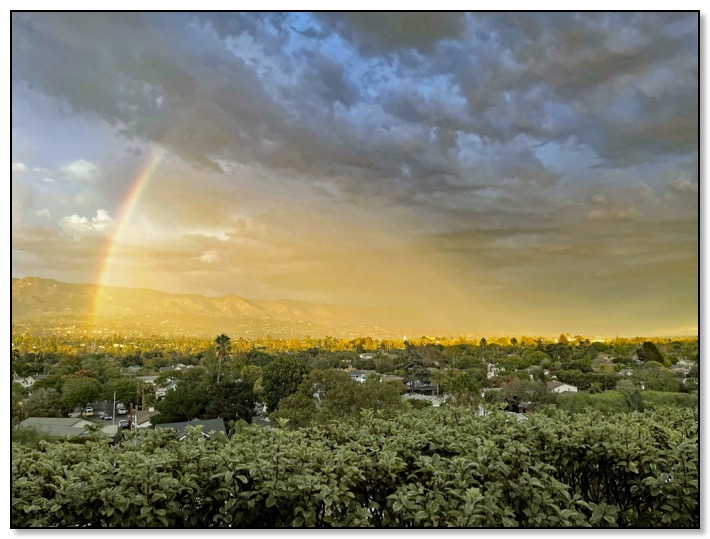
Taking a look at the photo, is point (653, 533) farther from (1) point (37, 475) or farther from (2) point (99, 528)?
(1) point (37, 475)

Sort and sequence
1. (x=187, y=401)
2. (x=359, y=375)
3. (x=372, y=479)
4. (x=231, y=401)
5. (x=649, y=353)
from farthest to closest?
(x=231, y=401) → (x=359, y=375) → (x=187, y=401) → (x=649, y=353) → (x=372, y=479)

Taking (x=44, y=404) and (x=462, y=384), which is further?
(x=462, y=384)

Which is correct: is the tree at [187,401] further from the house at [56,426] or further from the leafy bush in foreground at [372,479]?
the leafy bush in foreground at [372,479]

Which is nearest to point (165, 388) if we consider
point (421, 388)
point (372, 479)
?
point (421, 388)

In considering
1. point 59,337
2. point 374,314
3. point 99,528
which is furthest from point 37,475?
point 374,314

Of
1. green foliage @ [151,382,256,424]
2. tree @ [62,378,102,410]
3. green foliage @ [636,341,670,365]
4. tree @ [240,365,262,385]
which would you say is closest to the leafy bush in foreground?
tree @ [62,378,102,410]

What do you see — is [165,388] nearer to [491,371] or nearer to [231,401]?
[231,401]
